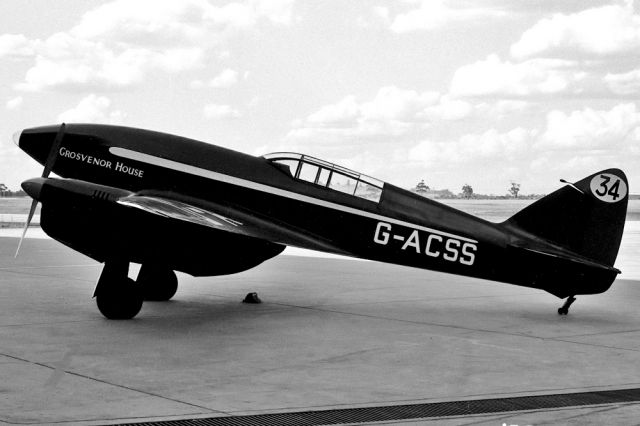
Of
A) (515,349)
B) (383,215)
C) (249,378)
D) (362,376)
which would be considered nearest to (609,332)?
(515,349)

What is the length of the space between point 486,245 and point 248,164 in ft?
Result: 12.0

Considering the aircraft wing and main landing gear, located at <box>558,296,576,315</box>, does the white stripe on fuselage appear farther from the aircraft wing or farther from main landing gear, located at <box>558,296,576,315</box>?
main landing gear, located at <box>558,296,576,315</box>

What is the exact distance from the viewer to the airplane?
10945 millimetres

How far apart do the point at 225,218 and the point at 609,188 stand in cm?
518

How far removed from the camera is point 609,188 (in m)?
11.9

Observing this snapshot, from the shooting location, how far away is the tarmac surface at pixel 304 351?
692 cm

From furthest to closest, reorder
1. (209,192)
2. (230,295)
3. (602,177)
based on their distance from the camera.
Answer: (230,295) → (209,192) → (602,177)

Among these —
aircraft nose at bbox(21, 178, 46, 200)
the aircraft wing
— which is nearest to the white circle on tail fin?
the aircraft wing

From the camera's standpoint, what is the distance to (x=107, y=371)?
8062 millimetres

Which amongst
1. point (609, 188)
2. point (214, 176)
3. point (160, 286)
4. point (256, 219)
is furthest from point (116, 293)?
point (609, 188)

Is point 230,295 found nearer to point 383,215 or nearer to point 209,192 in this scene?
point 209,192

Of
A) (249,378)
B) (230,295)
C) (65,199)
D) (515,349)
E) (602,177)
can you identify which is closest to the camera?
(249,378)

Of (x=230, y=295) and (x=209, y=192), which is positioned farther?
(x=230, y=295)

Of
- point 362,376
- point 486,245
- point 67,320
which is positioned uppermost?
point 486,245
